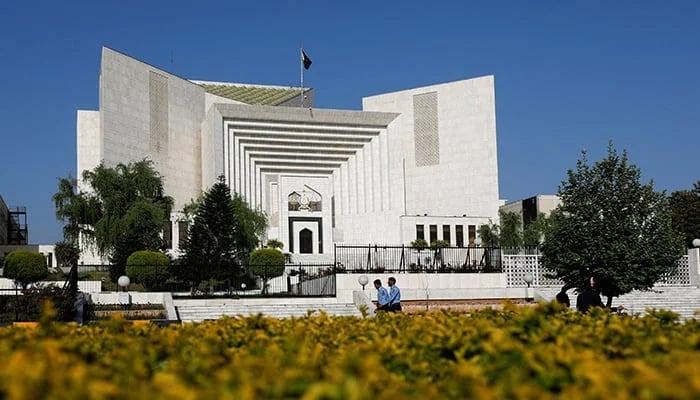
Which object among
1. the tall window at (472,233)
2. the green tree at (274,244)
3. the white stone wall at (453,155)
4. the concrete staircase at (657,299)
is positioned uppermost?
the white stone wall at (453,155)

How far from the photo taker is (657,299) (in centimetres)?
2594

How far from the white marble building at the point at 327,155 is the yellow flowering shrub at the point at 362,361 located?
144 ft

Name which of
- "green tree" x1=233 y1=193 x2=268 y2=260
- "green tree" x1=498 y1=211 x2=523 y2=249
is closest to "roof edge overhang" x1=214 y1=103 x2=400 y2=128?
"green tree" x1=233 y1=193 x2=268 y2=260

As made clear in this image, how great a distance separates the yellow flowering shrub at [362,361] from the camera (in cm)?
284

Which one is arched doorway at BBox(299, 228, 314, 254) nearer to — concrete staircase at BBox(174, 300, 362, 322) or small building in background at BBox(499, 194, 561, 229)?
small building in background at BBox(499, 194, 561, 229)

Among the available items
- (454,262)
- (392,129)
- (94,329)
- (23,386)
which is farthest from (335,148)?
(23,386)

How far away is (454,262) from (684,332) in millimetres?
24161

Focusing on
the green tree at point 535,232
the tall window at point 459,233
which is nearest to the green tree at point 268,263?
the green tree at point 535,232

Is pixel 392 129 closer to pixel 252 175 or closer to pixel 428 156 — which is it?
pixel 428 156

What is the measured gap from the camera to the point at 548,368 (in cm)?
362

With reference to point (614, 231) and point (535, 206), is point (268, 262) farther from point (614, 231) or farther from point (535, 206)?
point (535, 206)

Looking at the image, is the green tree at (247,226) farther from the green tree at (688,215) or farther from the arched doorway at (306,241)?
the green tree at (688,215)

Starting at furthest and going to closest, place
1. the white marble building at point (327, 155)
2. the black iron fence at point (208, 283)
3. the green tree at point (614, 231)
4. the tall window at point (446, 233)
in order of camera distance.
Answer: the tall window at point (446, 233)
the white marble building at point (327, 155)
the black iron fence at point (208, 283)
the green tree at point (614, 231)

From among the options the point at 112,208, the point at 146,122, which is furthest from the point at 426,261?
the point at 146,122
